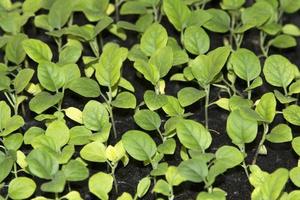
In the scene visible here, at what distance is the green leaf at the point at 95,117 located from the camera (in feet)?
4.67

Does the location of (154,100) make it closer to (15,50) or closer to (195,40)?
(195,40)

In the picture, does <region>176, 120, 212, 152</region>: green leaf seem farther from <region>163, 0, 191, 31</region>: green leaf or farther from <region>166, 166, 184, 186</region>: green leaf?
<region>163, 0, 191, 31</region>: green leaf

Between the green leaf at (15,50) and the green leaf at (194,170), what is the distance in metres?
0.52

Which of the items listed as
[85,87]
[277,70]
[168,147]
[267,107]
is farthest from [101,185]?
[277,70]

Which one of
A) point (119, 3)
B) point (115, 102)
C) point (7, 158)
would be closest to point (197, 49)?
point (115, 102)

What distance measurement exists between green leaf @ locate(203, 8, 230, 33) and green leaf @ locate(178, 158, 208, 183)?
474 mm

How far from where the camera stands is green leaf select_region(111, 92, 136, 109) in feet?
4.84

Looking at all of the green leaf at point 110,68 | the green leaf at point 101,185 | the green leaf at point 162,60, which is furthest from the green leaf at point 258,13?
the green leaf at point 101,185

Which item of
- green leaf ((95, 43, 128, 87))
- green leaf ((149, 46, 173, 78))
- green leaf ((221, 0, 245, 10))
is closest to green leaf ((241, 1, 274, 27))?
green leaf ((221, 0, 245, 10))

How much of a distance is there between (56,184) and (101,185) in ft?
0.29

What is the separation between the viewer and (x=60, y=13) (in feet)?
5.60

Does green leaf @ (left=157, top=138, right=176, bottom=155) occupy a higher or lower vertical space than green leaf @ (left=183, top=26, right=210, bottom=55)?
lower

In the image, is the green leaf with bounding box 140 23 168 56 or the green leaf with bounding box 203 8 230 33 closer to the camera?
the green leaf with bounding box 140 23 168 56

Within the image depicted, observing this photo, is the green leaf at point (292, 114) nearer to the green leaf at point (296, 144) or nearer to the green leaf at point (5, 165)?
the green leaf at point (296, 144)
